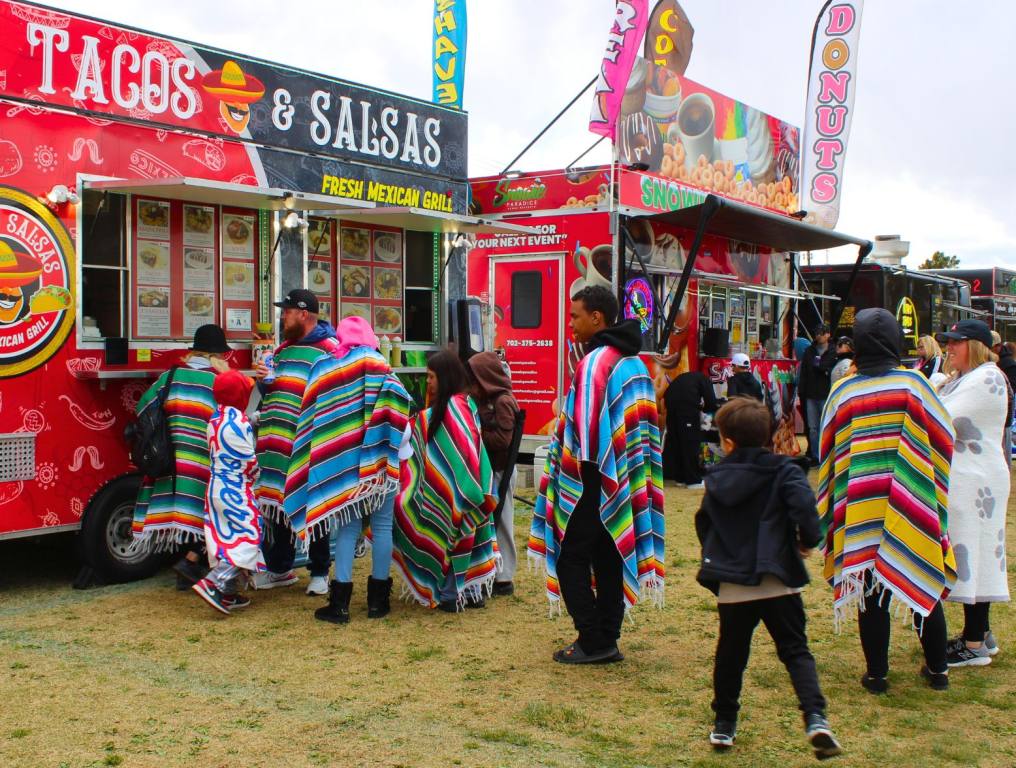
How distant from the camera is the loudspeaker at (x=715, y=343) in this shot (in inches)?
500

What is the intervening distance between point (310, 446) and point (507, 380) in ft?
3.99

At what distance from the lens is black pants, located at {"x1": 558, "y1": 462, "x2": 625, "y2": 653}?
5188 mm

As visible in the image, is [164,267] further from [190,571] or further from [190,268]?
[190,571]

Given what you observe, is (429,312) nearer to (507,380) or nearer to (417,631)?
(507,380)

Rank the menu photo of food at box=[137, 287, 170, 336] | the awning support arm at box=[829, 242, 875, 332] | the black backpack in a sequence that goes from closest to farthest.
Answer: the black backpack, the menu photo of food at box=[137, 287, 170, 336], the awning support arm at box=[829, 242, 875, 332]

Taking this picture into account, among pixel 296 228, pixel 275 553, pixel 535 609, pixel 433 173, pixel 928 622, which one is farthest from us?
pixel 433 173

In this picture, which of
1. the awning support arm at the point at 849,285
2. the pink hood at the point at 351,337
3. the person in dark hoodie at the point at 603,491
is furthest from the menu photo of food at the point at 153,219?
the awning support arm at the point at 849,285

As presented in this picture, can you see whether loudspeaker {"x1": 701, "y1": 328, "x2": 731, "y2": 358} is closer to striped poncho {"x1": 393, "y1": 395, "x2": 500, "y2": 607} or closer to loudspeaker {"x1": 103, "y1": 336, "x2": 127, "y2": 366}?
striped poncho {"x1": 393, "y1": 395, "x2": 500, "y2": 607}

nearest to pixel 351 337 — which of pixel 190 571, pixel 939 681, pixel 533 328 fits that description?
pixel 190 571

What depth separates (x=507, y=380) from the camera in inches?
253

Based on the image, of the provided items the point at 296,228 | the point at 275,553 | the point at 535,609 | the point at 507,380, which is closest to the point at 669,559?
the point at 535,609

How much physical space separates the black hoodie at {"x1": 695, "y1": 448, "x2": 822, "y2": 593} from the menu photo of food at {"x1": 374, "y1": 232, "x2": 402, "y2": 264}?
526 centimetres

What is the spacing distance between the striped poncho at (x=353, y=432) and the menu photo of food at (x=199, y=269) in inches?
70.7

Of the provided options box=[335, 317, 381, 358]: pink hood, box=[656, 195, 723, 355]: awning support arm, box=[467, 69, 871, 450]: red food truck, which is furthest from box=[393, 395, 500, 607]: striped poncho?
box=[656, 195, 723, 355]: awning support arm
